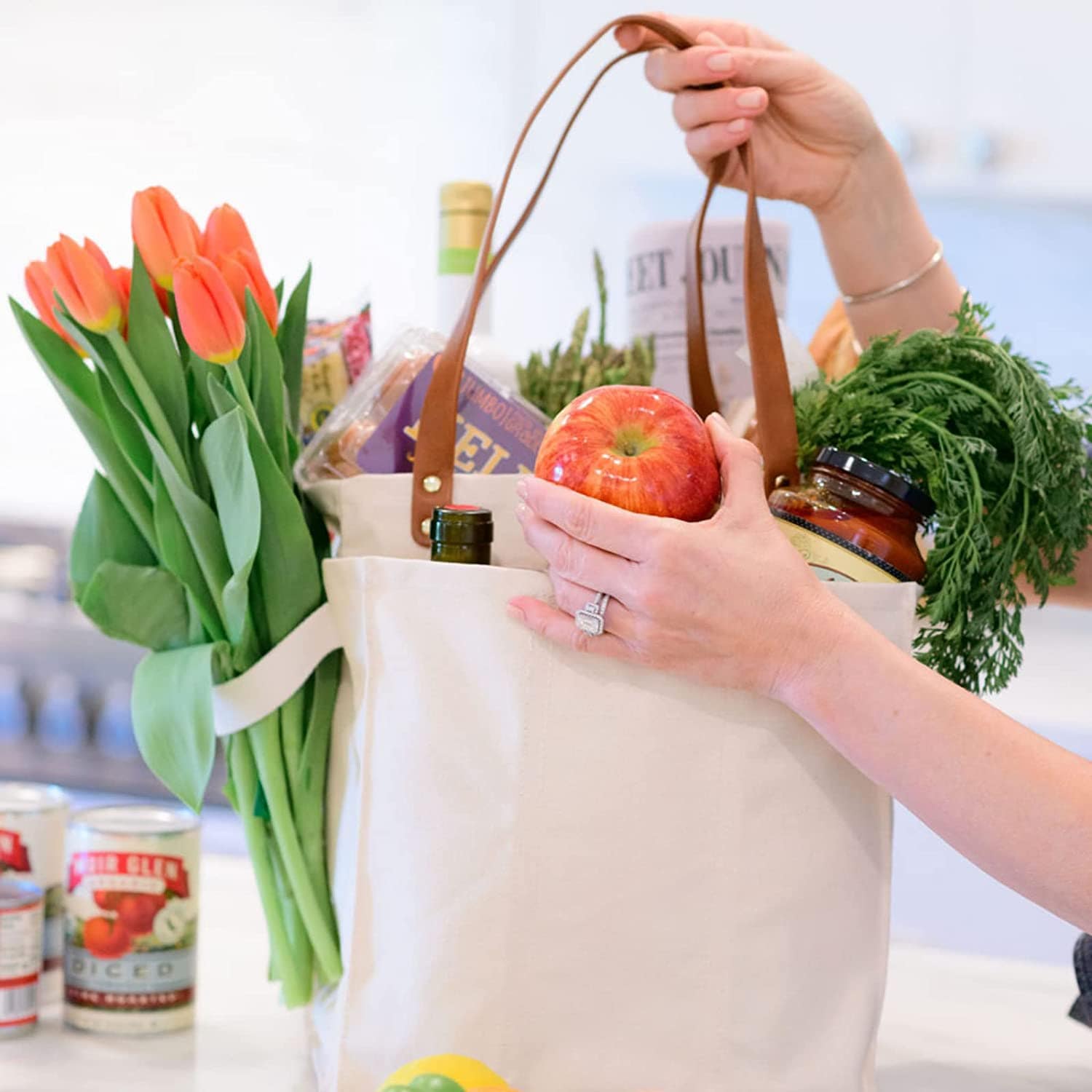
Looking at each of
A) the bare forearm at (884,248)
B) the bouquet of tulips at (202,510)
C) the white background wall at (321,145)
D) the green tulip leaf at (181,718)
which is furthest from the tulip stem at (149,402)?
the white background wall at (321,145)

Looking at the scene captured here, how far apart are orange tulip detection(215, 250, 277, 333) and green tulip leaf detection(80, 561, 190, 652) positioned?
172 mm

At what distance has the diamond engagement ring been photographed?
718mm

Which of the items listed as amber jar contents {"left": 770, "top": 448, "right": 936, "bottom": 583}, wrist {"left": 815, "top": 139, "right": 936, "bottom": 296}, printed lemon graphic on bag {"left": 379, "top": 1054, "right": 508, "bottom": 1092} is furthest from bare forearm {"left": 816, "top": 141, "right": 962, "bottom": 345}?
printed lemon graphic on bag {"left": 379, "top": 1054, "right": 508, "bottom": 1092}

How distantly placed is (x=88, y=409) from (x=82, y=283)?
0.29ft

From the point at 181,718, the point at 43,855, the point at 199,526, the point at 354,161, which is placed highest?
the point at 354,161

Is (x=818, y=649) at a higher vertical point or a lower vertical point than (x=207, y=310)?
lower

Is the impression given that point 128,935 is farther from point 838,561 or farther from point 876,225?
point 876,225

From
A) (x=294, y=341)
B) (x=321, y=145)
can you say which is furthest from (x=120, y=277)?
(x=321, y=145)

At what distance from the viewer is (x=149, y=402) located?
2.56 ft

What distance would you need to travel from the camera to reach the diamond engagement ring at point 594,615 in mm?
718

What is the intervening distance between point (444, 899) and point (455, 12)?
2505 millimetres

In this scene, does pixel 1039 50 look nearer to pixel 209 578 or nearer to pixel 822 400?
pixel 822 400

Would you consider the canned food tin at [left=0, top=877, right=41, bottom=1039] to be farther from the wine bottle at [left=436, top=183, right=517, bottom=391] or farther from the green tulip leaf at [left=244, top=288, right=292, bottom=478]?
the wine bottle at [left=436, top=183, right=517, bottom=391]

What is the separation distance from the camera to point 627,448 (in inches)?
28.5
